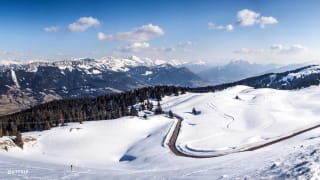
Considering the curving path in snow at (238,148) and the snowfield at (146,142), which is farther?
the curving path in snow at (238,148)

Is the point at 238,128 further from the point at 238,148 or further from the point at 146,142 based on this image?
the point at 238,148

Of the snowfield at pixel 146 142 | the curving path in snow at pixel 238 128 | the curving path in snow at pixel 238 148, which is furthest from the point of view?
the curving path in snow at pixel 238 128

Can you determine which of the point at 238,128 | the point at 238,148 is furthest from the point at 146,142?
the point at 238,148

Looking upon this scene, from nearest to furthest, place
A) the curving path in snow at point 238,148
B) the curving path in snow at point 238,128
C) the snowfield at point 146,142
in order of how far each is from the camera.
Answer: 1. the snowfield at point 146,142
2. the curving path in snow at point 238,148
3. the curving path in snow at point 238,128

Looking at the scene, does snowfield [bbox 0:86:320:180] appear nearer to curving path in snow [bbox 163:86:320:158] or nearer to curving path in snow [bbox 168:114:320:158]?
curving path in snow [bbox 163:86:320:158]

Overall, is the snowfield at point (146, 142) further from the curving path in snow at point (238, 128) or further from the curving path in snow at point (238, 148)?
the curving path in snow at point (238, 148)

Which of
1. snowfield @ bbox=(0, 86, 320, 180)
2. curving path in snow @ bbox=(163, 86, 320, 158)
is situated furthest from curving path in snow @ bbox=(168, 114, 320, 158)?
snowfield @ bbox=(0, 86, 320, 180)

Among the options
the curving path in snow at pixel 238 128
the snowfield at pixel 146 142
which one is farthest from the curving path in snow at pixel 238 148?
the snowfield at pixel 146 142

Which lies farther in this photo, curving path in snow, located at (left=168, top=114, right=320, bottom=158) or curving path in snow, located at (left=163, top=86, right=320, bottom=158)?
curving path in snow, located at (left=163, top=86, right=320, bottom=158)

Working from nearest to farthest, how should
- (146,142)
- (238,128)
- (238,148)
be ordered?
(238,148) → (146,142) → (238,128)

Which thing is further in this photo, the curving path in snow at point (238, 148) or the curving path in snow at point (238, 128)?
the curving path in snow at point (238, 128)

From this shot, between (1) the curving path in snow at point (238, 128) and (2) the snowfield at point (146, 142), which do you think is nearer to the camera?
(2) the snowfield at point (146, 142)

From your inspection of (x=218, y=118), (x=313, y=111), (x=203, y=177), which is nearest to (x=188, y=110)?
(x=218, y=118)
